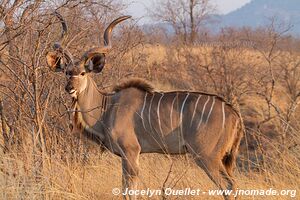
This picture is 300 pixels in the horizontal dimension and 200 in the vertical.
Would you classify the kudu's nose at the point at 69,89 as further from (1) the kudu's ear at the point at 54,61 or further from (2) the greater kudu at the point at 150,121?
(1) the kudu's ear at the point at 54,61

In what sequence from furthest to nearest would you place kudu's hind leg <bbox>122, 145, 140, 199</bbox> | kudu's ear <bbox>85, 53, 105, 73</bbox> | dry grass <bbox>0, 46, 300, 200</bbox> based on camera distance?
kudu's ear <bbox>85, 53, 105, 73</bbox>, kudu's hind leg <bbox>122, 145, 140, 199</bbox>, dry grass <bbox>0, 46, 300, 200</bbox>

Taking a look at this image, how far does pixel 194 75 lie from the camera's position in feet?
33.0

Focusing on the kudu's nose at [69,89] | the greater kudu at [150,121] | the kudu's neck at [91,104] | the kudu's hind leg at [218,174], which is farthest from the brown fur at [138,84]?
the kudu's hind leg at [218,174]

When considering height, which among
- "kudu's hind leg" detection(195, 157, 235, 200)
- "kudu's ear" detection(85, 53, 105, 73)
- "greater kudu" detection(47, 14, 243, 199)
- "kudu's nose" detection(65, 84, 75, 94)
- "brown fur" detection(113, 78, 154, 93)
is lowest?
"kudu's hind leg" detection(195, 157, 235, 200)

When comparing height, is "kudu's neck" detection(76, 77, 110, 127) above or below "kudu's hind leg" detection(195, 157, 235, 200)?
above

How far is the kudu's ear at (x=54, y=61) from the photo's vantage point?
3.84 metres

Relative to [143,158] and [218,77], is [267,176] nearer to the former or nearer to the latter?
[143,158]

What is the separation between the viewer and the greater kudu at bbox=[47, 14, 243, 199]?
12.2 ft

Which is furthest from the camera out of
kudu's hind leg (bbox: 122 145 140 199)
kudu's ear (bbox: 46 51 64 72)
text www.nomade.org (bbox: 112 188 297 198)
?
kudu's ear (bbox: 46 51 64 72)

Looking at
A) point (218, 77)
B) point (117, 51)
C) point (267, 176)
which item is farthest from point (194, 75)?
point (267, 176)

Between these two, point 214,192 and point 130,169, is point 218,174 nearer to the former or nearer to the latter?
point 214,192

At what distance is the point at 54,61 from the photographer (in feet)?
12.8

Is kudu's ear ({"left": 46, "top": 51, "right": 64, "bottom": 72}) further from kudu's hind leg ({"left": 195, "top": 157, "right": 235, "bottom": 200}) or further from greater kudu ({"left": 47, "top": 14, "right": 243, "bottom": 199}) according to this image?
kudu's hind leg ({"left": 195, "top": 157, "right": 235, "bottom": 200})

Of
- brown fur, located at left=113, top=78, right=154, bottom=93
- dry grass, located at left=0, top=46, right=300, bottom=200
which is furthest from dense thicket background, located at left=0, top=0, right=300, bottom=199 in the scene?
brown fur, located at left=113, top=78, right=154, bottom=93
